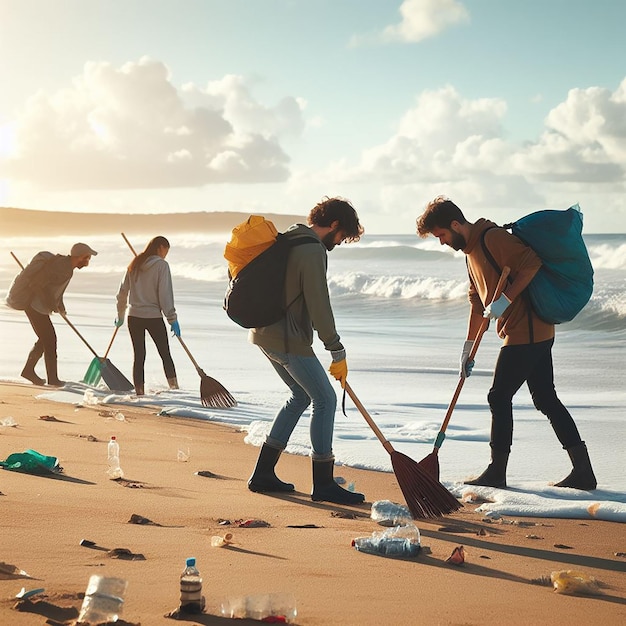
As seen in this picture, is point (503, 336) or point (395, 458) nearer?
point (395, 458)

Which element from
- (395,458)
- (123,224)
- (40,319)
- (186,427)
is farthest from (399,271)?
(123,224)

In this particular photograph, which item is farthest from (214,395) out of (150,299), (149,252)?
(149,252)

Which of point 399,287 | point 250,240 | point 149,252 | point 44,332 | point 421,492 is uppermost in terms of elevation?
point 399,287

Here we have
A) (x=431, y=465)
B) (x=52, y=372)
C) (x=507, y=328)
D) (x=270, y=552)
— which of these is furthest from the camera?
(x=52, y=372)

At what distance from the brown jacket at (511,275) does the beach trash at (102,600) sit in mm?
3229

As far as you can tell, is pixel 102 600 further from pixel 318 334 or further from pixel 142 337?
pixel 142 337

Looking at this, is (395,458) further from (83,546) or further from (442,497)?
(83,546)

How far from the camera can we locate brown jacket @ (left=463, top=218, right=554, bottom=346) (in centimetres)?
582

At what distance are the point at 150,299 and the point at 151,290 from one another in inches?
3.9

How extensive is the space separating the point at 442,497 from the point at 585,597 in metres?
1.51

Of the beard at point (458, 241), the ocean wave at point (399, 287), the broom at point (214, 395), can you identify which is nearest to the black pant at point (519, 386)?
the beard at point (458, 241)

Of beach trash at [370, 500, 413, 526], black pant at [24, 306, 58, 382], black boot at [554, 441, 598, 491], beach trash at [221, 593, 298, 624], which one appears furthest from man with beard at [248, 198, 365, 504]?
black pant at [24, 306, 58, 382]

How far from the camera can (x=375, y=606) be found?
11.4ft

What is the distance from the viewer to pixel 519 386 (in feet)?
19.5
